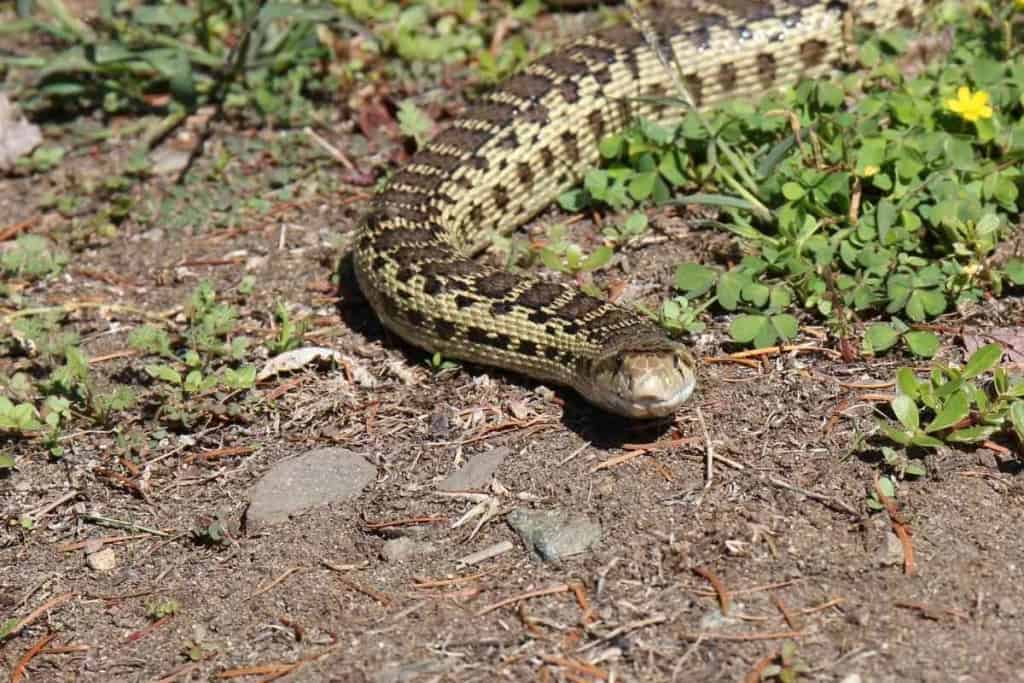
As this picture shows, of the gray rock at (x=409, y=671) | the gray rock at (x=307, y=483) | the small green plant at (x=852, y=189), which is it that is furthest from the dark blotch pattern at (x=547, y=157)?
the gray rock at (x=409, y=671)

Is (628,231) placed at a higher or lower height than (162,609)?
higher

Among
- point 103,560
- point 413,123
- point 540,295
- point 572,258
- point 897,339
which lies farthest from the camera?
point 413,123

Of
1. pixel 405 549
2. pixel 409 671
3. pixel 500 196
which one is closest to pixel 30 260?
→ pixel 500 196

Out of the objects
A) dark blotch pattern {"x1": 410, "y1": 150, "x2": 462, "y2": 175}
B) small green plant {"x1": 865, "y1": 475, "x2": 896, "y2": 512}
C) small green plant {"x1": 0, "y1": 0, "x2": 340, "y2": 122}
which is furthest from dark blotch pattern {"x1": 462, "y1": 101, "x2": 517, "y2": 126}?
small green plant {"x1": 865, "y1": 475, "x2": 896, "y2": 512}

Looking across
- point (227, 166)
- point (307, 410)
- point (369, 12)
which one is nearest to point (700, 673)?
point (307, 410)

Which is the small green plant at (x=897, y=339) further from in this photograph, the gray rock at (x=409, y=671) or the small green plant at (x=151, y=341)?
the small green plant at (x=151, y=341)

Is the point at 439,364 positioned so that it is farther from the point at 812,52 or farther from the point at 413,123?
the point at 812,52

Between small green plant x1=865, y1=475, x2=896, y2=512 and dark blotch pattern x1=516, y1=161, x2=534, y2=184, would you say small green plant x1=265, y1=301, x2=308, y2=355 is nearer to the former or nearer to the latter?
dark blotch pattern x1=516, y1=161, x2=534, y2=184

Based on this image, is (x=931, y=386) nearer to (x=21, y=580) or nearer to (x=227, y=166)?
(x=21, y=580)
